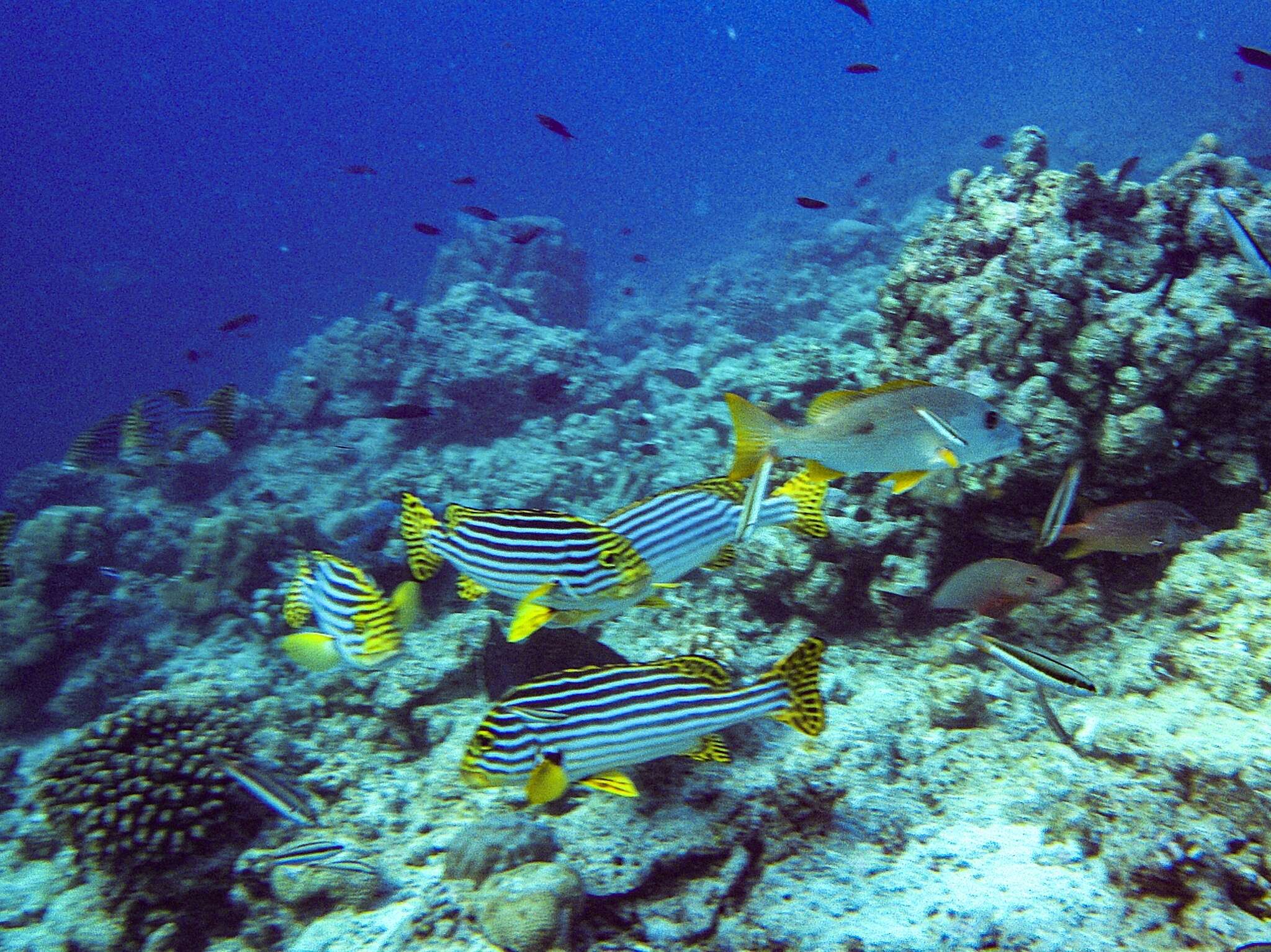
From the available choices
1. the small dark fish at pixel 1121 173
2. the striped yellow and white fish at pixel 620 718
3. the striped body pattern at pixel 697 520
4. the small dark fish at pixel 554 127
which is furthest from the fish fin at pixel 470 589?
the small dark fish at pixel 554 127

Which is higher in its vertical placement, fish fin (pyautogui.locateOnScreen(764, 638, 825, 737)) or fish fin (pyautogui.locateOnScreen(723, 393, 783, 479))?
fish fin (pyautogui.locateOnScreen(723, 393, 783, 479))

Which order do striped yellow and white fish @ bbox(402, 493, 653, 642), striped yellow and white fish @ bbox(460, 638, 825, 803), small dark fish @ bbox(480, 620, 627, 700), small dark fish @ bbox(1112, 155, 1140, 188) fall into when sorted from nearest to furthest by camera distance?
1. striped yellow and white fish @ bbox(460, 638, 825, 803)
2. striped yellow and white fish @ bbox(402, 493, 653, 642)
3. small dark fish @ bbox(480, 620, 627, 700)
4. small dark fish @ bbox(1112, 155, 1140, 188)

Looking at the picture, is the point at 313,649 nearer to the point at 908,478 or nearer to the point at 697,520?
the point at 697,520

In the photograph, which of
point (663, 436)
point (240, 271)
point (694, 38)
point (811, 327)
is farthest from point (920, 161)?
point (694, 38)

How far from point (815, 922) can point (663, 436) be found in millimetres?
7642

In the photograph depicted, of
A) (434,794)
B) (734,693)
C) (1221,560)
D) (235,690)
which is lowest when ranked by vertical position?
(235,690)

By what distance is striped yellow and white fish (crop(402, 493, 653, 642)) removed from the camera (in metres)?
2.69

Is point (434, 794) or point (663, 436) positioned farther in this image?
point (663, 436)

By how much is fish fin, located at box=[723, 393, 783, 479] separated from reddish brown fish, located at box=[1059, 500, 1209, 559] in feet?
5.86

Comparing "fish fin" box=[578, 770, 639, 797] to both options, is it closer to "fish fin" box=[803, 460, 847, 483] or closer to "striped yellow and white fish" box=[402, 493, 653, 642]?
"striped yellow and white fish" box=[402, 493, 653, 642]

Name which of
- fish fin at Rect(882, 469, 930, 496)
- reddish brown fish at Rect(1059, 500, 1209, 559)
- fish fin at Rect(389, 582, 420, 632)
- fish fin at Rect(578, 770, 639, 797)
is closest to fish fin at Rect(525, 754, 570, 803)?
fish fin at Rect(578, 770, 639, 797)

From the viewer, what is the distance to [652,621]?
515cm

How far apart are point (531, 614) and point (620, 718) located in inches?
22.4

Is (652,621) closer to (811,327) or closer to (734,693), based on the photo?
(734,693)
